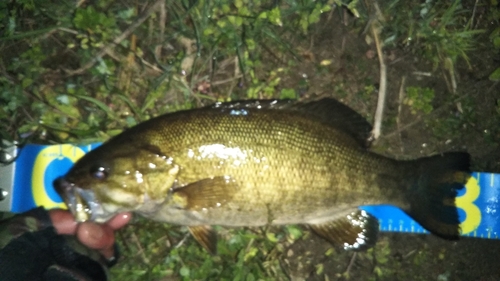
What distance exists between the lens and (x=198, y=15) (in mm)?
2836

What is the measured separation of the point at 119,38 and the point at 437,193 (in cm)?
218

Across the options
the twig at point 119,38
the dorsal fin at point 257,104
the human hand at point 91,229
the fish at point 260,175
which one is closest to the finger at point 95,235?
the human hand at point 91,229

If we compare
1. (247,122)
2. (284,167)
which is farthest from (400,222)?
(247,122)

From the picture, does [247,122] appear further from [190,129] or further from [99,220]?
[99,220]

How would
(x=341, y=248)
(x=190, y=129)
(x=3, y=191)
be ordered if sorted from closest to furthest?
(x=190, y=129) < (x=3, y=191) < (x=341, y=248)

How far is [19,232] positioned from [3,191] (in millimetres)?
394

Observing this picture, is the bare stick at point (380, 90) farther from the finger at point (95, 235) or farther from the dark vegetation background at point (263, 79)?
the finger at point (95, 235)

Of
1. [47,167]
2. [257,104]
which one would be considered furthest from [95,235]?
[257,104]

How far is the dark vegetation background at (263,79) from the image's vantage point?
2811mm

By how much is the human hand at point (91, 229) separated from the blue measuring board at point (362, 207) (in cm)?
23

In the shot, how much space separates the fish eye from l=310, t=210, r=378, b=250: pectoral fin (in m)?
1.26

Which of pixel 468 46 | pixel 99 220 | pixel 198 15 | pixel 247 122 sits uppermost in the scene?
pixel 468 46

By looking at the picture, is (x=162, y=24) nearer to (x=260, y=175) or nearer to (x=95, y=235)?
(x=260, y=175)

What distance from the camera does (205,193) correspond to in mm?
2342
